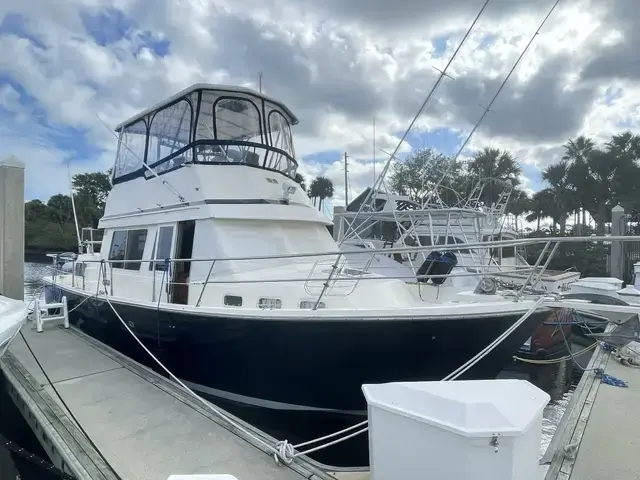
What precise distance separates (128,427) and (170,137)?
14.6ft

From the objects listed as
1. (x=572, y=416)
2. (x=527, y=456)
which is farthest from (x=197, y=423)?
(x=572, y=416)

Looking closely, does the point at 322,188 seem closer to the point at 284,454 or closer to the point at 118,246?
the point at 118,246

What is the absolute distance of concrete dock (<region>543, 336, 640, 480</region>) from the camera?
3.45 m

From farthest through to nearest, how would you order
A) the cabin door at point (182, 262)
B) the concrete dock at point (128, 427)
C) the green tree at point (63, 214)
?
the green tree at point (63, 214), the cabin door at point (182, 262), the concrete dock at point (128, 427)

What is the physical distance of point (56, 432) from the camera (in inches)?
154

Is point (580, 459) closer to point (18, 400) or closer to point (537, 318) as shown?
point (537, 318)

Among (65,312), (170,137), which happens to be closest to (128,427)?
(170,137)

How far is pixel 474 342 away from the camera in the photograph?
4191mm

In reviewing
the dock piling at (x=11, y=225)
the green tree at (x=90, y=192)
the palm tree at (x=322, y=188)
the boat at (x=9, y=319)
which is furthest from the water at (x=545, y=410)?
the green tree at (x=90, y=192)

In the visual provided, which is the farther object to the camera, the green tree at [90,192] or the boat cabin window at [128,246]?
the green tree at [90,192]

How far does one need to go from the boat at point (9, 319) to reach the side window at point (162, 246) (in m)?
1.76

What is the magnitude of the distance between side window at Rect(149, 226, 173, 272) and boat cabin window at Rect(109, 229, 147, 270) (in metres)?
0.46

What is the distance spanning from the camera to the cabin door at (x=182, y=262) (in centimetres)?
595

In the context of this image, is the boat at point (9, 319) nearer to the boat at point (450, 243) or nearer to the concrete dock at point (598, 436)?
the boat at point (450, 243)
